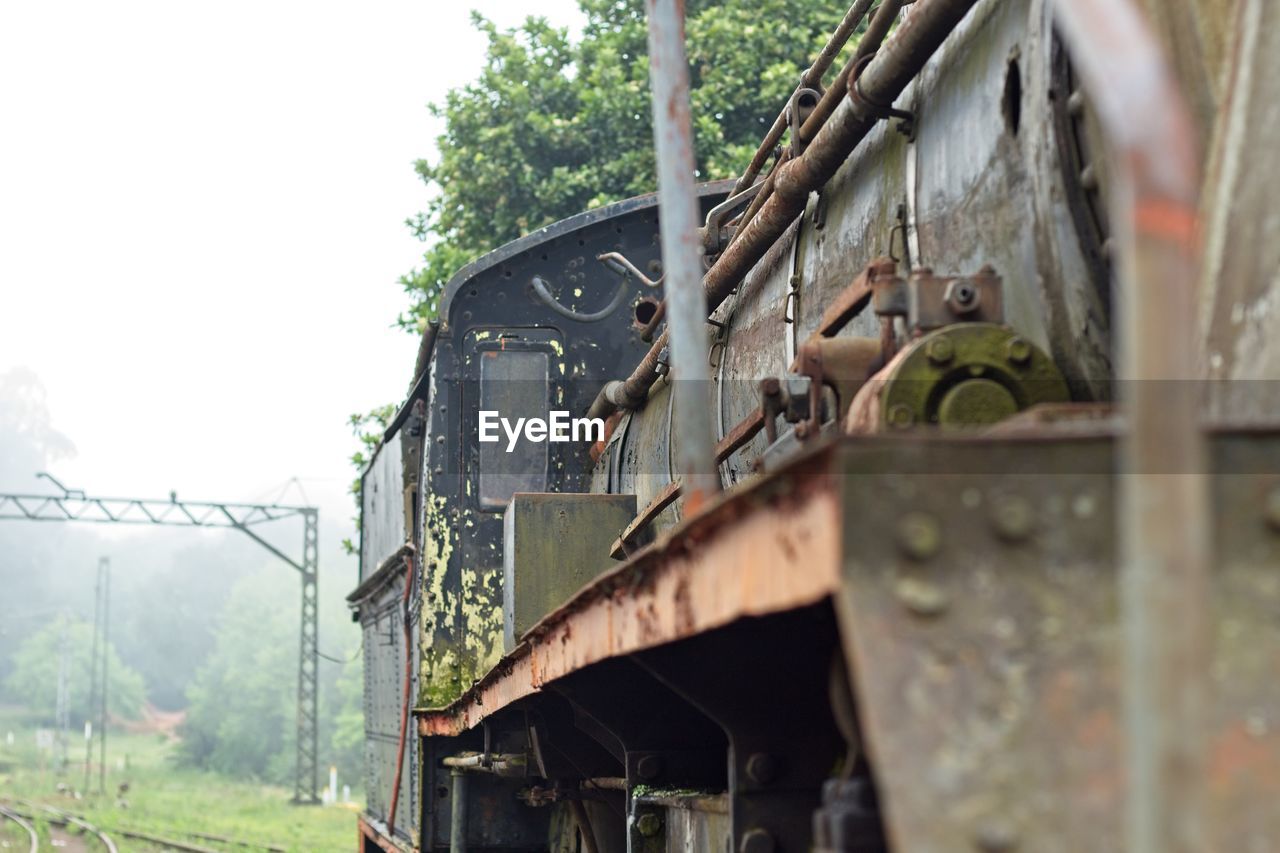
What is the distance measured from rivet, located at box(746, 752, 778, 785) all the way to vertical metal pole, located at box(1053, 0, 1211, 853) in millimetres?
1716

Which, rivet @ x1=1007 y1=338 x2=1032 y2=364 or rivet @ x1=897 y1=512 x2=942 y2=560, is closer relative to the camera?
rivet @ x1=897 y1=512 x2=942 y2=560

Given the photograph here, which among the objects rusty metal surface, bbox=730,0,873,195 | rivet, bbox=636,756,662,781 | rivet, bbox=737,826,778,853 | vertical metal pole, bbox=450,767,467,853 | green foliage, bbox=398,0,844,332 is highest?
green foliage, bbox=398,0,844,332

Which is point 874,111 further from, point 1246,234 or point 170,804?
point 170,804

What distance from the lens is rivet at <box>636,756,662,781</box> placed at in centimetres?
384

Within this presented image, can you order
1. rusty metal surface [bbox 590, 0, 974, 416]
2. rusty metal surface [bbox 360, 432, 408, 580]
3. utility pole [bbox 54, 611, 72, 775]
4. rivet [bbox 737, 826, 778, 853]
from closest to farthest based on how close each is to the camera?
1. rivet [bbox 737, 826, 778, 853]
2. rusty metal surface [bbox 590, 0, 974, 416]
3. rusty metal surface [bbox 360, 432, 408, 580]
4. utility pole [bbox 54, 611, 72, 775]

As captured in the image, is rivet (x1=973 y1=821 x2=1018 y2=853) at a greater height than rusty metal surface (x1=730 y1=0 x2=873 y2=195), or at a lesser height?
lesser

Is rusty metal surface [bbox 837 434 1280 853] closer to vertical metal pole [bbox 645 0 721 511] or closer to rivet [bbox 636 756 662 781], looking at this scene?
vertical metal pole [bbox 645 0 721 511]

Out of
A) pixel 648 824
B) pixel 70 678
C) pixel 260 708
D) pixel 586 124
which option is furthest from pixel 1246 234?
pixel 70 678

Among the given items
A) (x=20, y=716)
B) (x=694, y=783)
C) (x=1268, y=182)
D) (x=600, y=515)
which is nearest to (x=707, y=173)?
(x=600, y=515)

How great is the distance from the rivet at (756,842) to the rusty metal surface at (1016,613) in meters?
1.40

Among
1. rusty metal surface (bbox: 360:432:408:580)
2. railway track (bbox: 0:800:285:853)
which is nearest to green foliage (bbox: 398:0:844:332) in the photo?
rusty metal surface (bbox: 360:432:408:580)

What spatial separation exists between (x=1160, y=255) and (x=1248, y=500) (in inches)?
17.0

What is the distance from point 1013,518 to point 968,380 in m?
1.00

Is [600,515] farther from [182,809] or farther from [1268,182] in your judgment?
[182,809]
